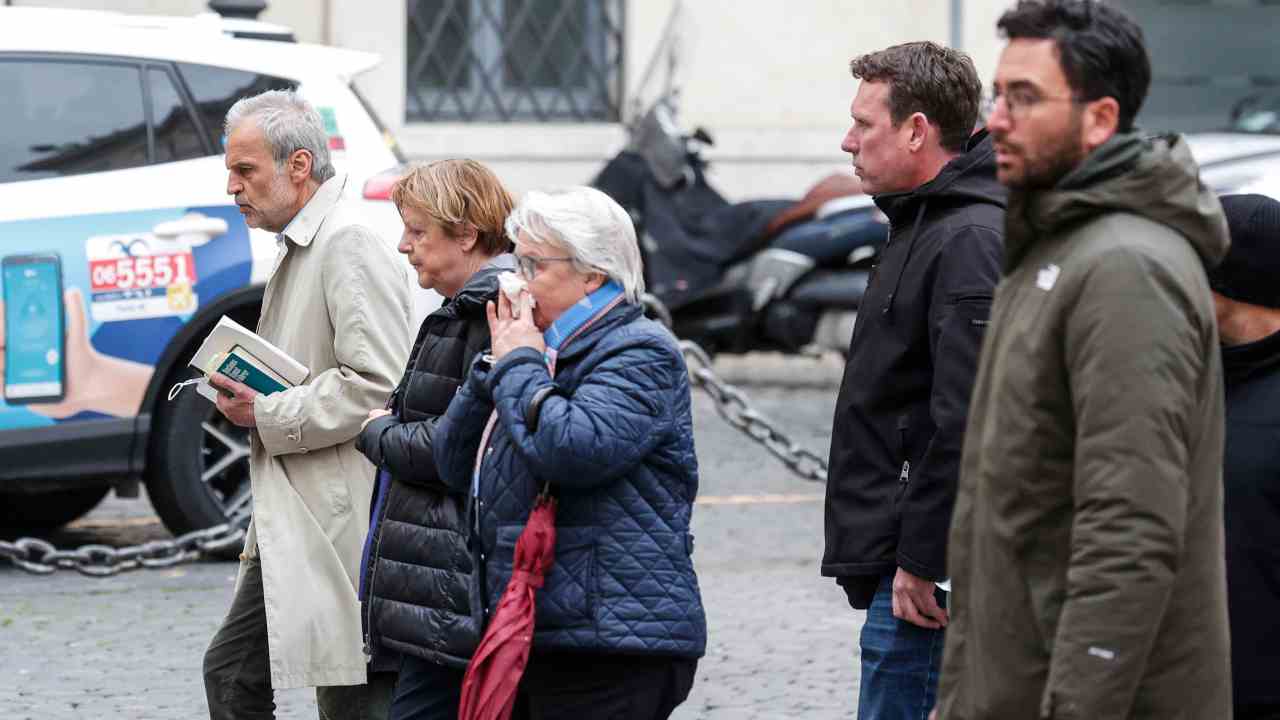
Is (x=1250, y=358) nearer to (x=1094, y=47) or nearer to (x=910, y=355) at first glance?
(x=910, y=355)

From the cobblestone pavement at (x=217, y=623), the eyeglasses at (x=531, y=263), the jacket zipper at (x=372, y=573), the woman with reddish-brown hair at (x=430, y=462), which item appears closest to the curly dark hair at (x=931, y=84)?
the eyeglasses at (x=531, y=263)

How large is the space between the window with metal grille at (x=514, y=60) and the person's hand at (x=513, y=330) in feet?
38.9

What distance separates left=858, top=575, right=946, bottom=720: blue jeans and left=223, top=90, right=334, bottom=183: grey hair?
1649 millimetres

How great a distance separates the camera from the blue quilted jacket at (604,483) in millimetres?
3602

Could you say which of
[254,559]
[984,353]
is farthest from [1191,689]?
[254,559]

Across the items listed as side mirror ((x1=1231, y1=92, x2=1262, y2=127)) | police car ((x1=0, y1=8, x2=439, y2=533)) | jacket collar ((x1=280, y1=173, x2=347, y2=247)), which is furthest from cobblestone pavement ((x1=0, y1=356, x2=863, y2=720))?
side mirror ((x1=1231, y1=92, x2=1262, y2=127))

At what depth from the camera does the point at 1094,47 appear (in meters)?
2.70

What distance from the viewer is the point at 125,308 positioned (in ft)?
24.0

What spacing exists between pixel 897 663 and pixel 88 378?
165 inches

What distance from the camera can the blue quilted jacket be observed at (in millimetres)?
3602

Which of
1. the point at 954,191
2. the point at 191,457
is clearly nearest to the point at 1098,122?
the point at 954,191

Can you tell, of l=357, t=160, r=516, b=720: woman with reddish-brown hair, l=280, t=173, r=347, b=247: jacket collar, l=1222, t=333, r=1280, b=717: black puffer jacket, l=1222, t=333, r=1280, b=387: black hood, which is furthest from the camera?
l=280, t=173, r=347, b=247: jacket collar

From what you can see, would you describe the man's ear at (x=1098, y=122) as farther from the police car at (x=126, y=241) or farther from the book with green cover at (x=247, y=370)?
the police car at (x=126, y=241)

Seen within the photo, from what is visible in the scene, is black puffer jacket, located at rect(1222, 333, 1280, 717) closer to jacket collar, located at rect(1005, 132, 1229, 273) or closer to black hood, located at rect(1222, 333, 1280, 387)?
black hood, located at rect(1222, 333, 1280, 387)
